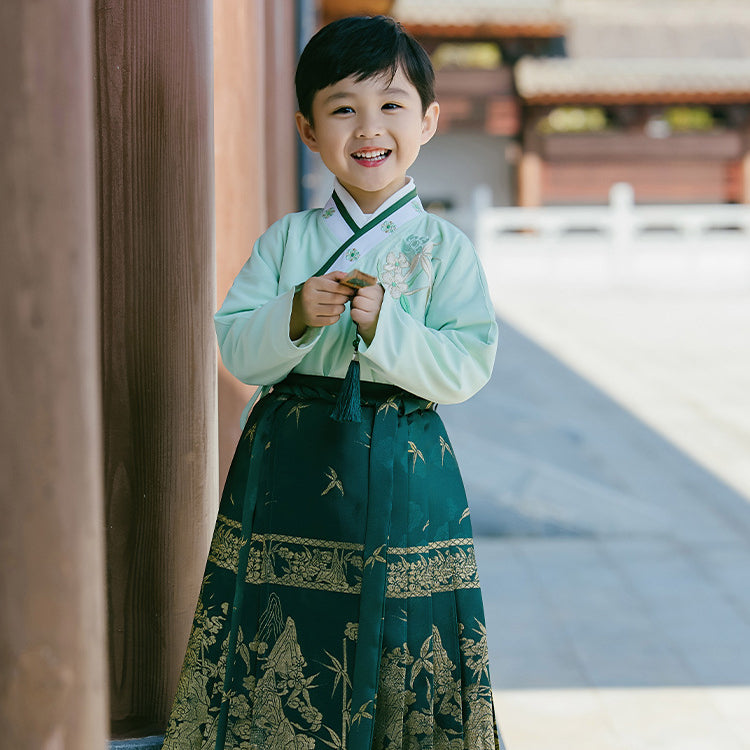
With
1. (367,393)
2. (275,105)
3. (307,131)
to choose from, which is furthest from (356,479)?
(275,105)

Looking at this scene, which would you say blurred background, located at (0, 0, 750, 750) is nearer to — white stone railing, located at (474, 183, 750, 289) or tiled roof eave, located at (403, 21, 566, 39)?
white stone railing, located at (474, 183, 750, 289)

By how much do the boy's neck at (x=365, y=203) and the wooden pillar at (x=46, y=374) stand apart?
69 cm

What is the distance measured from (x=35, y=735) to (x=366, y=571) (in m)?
0.64

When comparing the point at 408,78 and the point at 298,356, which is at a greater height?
the point at 408,78

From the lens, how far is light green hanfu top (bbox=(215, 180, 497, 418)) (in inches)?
54.8

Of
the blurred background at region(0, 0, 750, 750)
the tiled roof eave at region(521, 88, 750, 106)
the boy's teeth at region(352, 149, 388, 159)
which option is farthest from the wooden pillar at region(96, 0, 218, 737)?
the tiled roof eave at region(521, 88, 750, 106)

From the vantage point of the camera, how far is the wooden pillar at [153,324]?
1670 mm

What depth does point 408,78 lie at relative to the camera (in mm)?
1467

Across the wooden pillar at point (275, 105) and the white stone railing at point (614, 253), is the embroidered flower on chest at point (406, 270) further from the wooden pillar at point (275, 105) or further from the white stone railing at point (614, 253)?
the white stone railing at point (614, 253)

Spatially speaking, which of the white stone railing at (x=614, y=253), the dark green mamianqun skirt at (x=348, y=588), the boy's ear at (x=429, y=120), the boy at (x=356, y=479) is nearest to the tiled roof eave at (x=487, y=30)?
the white stone railing at (x=614, y=253)

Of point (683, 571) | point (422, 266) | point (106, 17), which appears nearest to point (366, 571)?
point (422, 266)

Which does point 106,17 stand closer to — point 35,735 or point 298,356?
point 298,356

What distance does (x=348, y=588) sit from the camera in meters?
1.46

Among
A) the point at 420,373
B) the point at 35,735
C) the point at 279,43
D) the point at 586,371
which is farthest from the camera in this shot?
the point at 586,371
